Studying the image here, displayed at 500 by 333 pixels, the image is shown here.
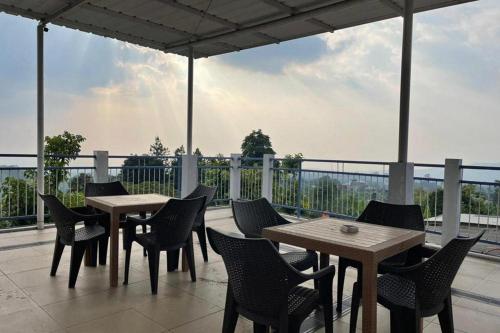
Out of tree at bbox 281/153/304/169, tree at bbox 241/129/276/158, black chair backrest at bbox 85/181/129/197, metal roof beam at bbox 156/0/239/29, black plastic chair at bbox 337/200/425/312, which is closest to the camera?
black plastic chair at bbox 337/200/425/312

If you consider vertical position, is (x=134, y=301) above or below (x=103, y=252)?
below

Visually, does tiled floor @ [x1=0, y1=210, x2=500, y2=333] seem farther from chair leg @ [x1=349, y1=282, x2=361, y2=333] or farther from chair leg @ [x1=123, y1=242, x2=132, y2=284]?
chair leg @ [x1=349, y1=282, x2=361, y2=333]

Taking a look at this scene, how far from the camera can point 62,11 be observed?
504cm

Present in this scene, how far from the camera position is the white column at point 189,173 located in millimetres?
6938

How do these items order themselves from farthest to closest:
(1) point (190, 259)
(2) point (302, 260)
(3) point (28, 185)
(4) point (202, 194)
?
(3) point (28, 185)
(4) point (202, 194)
(1) point (190, 259)
(2) point (302, 260)

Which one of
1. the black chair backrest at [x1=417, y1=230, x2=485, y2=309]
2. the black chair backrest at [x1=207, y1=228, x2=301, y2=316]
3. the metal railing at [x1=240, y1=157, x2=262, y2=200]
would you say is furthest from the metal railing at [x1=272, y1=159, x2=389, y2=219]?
the black chair backrest at [x1=207, y1=228, x2=301, y2=316]

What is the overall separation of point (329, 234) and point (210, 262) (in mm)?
2194

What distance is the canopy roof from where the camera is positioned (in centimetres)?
473

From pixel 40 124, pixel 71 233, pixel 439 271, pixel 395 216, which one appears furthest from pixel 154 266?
pixel 40 124

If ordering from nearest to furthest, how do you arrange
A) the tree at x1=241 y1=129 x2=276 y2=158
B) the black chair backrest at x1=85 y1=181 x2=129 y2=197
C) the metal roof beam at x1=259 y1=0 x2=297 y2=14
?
the black chair backrest at x1=85 y1=181 x2=129 y2=197 < the metal roof beam at x1=259 y1=0 x2=297 y2=14 < the tree at x1=241 y1=129 x2=276 y2=158

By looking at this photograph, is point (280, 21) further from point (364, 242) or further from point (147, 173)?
point (364, 242)

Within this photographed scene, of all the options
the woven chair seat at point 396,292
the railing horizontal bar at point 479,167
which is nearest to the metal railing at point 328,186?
the railing horizontal bar at point 479,167

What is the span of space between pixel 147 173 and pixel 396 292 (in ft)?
18.2

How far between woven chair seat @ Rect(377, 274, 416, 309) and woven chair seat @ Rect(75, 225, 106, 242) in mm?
2581
